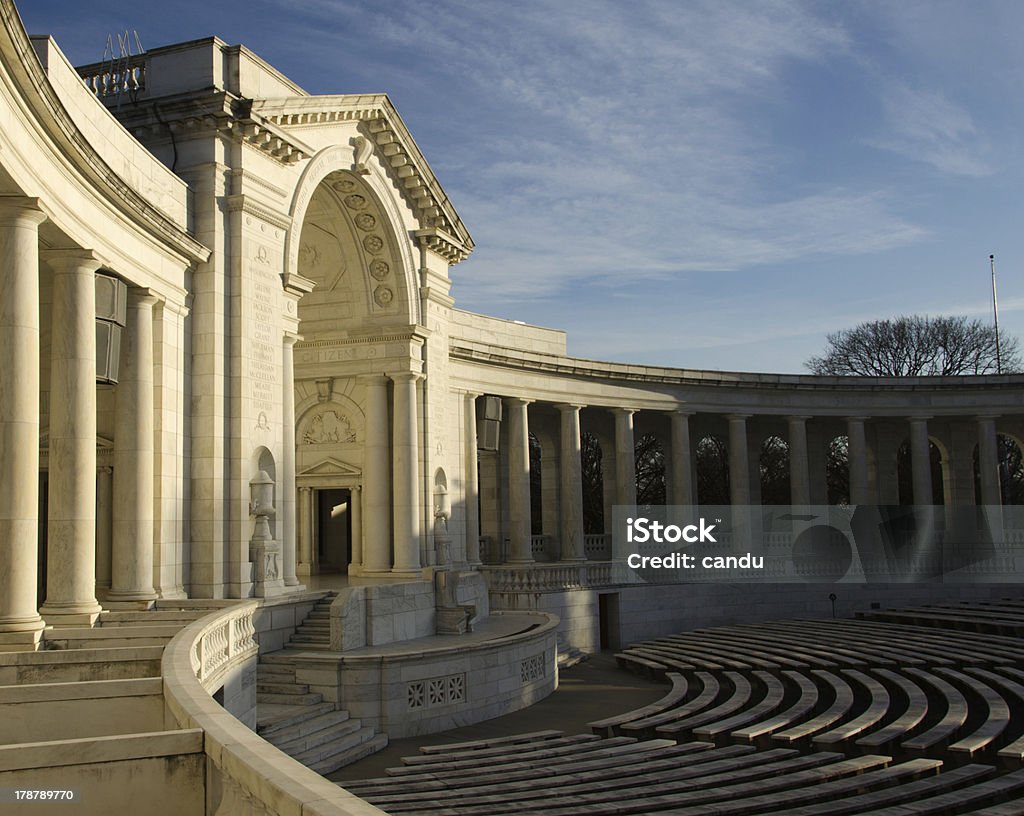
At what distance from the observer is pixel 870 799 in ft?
58.4

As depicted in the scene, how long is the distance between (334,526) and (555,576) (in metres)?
10.4

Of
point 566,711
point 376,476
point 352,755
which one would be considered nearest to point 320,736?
point 352,755

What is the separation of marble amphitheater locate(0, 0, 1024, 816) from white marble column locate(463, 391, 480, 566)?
0.21 meters

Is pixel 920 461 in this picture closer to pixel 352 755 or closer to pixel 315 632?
pixel 315 632

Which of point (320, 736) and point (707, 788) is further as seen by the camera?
point (320, 736)

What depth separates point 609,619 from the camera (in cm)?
4959

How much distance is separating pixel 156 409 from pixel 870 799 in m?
19.3

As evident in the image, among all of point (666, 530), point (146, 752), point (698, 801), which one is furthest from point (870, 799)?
point (666, 530)

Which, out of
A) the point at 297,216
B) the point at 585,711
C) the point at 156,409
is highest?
the point at 297,216

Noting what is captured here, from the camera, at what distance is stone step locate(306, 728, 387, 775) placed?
24172 millimetres

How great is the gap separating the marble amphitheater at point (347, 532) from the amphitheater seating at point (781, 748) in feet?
0.47

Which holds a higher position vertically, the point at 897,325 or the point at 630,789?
the point at 897,325

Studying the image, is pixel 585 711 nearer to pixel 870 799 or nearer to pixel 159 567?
pixel 159 567

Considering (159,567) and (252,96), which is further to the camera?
(252,96)
